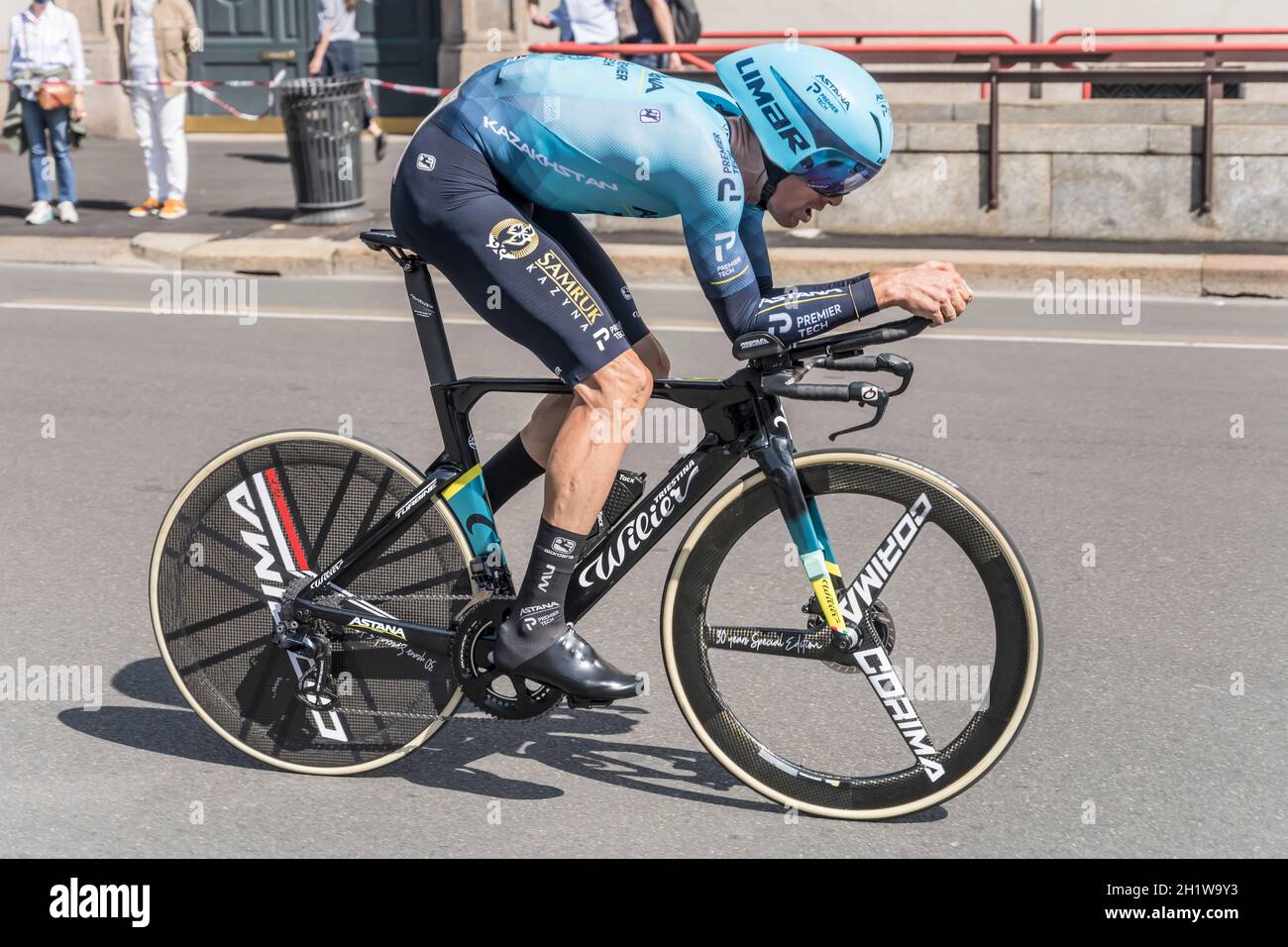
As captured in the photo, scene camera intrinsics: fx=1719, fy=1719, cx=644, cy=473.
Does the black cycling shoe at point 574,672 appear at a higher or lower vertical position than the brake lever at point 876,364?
lower

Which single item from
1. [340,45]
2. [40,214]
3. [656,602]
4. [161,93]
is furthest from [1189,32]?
[656,602]

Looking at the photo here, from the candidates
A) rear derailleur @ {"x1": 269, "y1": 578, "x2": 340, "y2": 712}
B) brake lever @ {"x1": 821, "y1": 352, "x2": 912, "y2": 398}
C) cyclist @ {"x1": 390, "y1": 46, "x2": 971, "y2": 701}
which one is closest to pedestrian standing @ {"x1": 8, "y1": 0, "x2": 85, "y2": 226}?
rear derailleur @ {"x1": 269, "y1": 578, "x2": 340, "y2": 712}

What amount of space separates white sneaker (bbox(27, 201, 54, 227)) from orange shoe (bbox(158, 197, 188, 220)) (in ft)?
2.84

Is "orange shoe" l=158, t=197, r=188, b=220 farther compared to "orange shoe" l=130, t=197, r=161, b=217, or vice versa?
"orange shoe" l=130, t=197, r=161, b=217

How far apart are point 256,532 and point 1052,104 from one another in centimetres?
1072

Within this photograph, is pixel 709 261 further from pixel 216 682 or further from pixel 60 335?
pixel 60 335

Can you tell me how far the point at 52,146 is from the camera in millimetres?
14117

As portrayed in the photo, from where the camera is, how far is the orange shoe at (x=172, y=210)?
14.0 metres

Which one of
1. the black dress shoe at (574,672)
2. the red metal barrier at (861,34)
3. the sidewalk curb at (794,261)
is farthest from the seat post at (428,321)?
the red metal barrier at (861,34)

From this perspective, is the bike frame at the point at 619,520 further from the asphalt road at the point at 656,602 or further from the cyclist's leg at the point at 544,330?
the asphalt road at the point at 656,602

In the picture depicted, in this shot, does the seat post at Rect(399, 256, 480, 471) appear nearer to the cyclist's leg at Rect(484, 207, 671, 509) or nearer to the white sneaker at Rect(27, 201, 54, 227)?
the cyclist's leg at Rect(484, 207, 671, 509)

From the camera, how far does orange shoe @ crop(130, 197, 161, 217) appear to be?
14.2m
